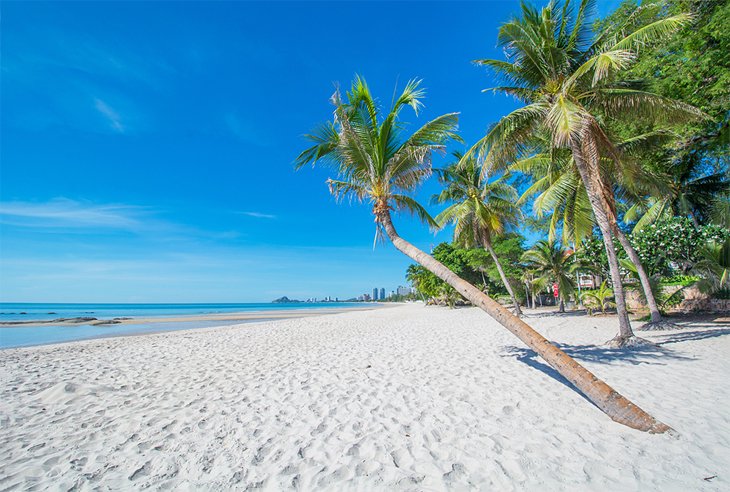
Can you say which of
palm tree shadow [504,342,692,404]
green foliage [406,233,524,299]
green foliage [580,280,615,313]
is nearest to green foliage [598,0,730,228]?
palm tree shadow [504,342,692,404]

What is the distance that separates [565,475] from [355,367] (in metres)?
4.21

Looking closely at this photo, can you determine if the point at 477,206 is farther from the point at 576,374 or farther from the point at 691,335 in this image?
the point at 576,374

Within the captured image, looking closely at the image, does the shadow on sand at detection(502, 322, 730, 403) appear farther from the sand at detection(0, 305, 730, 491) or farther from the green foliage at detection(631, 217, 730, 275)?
the green foliage at detection(631, 217, 730, 275)

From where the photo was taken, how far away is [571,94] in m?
7.16

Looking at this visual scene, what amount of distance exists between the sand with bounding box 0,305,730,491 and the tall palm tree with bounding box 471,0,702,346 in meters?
3.91

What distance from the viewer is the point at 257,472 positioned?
2.62 metres

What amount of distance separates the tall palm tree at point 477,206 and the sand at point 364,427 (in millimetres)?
9887

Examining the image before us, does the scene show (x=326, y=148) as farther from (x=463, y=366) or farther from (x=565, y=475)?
(x=565, y=475)

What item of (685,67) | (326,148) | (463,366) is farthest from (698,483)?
(685,67)

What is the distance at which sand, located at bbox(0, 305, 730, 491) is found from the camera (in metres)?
2.50

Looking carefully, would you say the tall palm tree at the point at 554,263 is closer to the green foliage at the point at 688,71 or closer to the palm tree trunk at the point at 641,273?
the green foliage at the point at 688,71

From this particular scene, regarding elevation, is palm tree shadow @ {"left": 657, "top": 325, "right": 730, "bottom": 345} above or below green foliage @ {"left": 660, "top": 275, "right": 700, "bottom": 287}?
below

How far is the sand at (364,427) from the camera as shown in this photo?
250 cm

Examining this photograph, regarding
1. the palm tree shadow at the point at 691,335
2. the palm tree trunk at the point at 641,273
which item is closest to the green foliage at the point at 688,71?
the palm tree trunk at the point at 641,273
